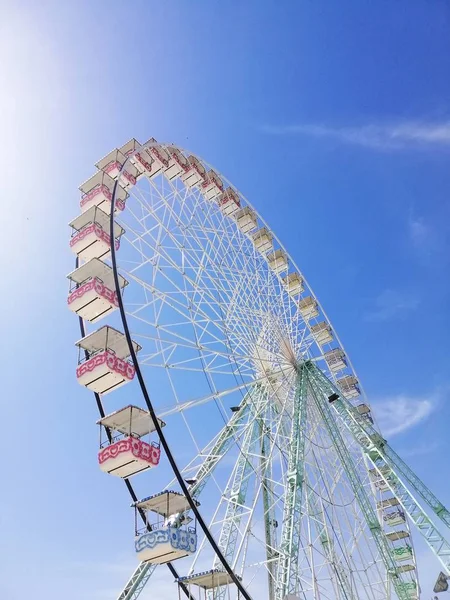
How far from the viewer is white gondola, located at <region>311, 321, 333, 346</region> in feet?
85.0

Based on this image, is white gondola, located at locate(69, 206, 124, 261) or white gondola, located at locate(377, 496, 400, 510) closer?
white gondola, located at locate(69, 206, 124, 261)

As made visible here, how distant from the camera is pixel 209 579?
14.6m

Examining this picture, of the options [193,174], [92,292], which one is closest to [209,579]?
[92,292]

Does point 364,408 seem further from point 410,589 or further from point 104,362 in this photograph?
point 104,362

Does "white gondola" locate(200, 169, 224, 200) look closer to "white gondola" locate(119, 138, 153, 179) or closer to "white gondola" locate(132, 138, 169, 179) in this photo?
"white gondola" locate(132, 138, 169, 179)

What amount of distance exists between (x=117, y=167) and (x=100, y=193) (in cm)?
156

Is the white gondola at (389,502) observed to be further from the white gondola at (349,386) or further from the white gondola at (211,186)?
the white gondola at (211,186)

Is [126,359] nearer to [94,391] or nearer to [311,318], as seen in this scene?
[94,391]

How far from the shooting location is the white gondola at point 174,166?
20891mm

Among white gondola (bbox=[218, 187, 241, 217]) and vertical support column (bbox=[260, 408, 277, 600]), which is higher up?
white gondola (bbox=[218, 187, 241, 217])

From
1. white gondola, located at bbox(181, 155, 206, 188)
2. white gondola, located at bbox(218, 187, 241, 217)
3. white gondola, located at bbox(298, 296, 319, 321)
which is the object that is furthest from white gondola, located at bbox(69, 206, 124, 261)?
white gondola, located at bbox(298, 296, 319, 321)

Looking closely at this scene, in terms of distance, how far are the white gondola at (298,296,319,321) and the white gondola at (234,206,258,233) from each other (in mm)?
4167

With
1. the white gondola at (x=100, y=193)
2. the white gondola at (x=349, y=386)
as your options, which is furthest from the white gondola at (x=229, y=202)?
the white gondola at (x=349, y=386)

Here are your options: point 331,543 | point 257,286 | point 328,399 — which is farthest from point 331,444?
point 257,286
